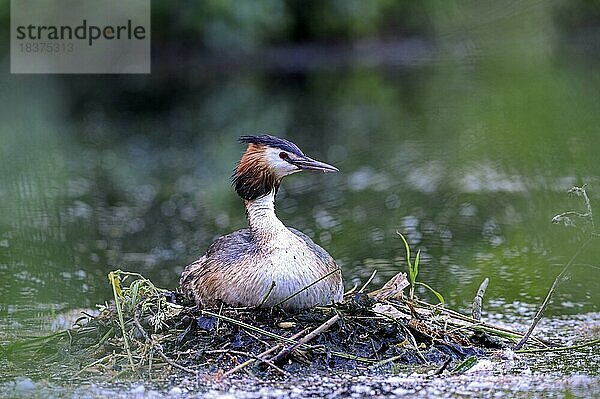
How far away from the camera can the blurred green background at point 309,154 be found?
1124 centimetres

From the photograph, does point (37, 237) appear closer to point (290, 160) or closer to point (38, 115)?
point (290, 160)

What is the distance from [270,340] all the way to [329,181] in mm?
8801

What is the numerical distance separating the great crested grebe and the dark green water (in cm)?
165

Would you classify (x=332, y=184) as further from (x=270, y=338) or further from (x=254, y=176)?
(x=270, y=338)

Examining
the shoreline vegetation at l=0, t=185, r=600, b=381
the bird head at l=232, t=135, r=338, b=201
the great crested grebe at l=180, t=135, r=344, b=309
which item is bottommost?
the shoreline vegetation at l=0, t=185, r=600, b=381

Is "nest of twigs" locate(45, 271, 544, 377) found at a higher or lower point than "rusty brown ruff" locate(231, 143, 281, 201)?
lower

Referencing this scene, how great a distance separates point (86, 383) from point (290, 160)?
2133 millimetres

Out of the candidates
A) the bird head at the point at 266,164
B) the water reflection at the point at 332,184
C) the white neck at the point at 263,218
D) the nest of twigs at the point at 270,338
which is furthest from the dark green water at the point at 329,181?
the bird head at the point at 266,164

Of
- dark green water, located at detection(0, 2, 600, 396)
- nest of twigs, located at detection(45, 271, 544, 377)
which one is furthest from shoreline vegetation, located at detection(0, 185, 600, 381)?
dark green water, located at detection(0, 2, 600, 396)

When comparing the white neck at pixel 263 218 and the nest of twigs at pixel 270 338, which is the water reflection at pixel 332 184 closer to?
the nest of twigs at pixel 270 338

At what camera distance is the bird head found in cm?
813

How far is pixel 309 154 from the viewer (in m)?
18.7

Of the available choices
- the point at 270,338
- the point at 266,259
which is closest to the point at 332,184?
the point at 266,259

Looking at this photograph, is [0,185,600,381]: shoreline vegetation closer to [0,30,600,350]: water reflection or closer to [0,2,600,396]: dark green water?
[0,2,600,396]: dark green water
